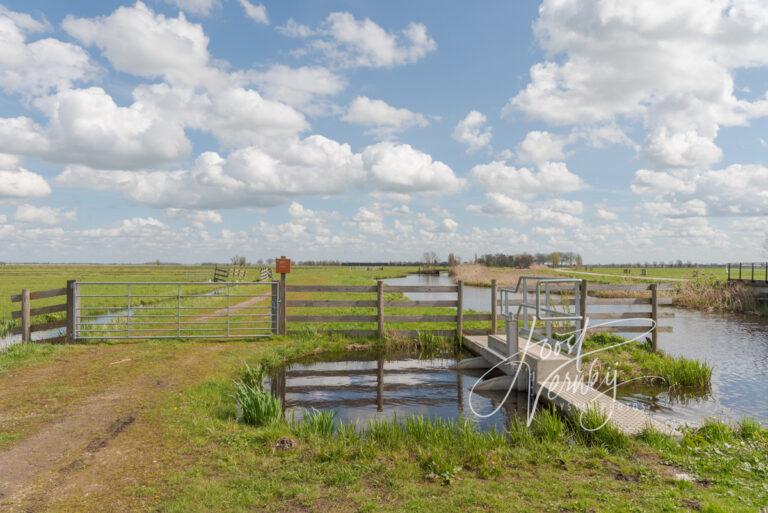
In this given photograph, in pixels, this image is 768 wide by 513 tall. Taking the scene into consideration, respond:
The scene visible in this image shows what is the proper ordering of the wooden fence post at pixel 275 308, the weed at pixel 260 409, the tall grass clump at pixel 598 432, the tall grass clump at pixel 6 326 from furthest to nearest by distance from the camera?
1. the tall grass clump at pixel 6 326
2. the wooden fence post at pixel 275 308
3. the weed at pixel 260 409
4. the tall grass clump at pixel 598 432

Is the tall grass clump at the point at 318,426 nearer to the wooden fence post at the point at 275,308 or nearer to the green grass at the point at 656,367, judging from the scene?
the green grass at the point at 656,367

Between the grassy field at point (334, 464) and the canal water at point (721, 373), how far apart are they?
213cm

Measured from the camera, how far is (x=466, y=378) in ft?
35.9

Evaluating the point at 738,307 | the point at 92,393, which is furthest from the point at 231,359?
the point at 738,307

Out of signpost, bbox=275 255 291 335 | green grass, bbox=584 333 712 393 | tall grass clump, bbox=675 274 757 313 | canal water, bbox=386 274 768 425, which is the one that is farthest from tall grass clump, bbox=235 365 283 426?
tall grass clump, bbox=675 274 757 313

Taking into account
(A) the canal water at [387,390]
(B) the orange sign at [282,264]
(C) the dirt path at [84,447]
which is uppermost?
(B) the orange sign at [282,264]

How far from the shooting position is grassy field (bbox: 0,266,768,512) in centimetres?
458

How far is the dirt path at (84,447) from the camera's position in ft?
16.0

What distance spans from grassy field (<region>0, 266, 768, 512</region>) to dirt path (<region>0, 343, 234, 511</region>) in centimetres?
2

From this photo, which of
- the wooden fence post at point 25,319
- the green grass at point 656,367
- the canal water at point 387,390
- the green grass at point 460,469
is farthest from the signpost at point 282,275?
the green grass at point 656,367

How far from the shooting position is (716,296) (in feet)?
94.1

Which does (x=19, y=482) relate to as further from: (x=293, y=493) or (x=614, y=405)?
(x=614, y=405)

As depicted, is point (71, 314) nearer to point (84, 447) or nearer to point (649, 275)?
point (84, 447)

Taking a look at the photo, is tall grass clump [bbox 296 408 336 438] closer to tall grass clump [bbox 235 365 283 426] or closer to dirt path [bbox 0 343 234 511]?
tall grass clump [bbox 235 365 283 426]
